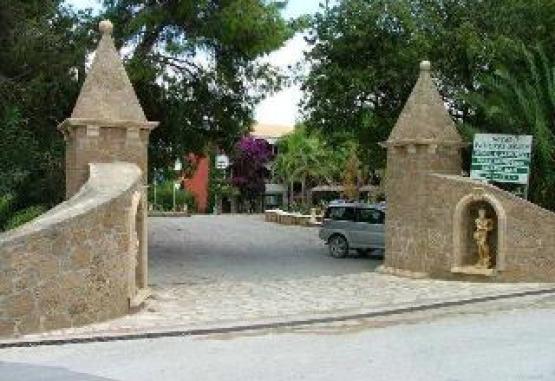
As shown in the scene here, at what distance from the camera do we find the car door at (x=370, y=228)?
2695cm

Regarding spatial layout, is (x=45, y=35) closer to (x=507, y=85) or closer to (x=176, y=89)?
(x=176, y=89)

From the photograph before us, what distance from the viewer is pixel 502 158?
65.9 ft

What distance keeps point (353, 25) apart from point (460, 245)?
9350 millimetres

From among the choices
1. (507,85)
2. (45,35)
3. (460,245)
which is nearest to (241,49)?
(45,35)

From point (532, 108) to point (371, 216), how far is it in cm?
764

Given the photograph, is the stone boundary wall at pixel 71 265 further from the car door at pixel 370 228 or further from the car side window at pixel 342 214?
the car side window at pixel 342 214

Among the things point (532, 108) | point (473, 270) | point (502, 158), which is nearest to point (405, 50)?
point (532, 108)

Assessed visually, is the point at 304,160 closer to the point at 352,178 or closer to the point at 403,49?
the point at 352,178

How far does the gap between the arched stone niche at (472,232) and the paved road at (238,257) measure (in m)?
3.57

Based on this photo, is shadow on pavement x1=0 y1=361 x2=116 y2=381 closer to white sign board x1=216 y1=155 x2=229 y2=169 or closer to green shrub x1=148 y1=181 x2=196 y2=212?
white sign board x1=216 y1=155 x2=229 y2=169

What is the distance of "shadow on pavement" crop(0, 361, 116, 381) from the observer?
31.9 feet

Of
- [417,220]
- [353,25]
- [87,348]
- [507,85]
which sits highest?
[353,25]

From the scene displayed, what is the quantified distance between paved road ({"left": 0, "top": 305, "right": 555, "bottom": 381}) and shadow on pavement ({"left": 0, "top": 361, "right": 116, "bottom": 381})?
11 millimetres

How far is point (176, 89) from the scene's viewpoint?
27438 millimetres
